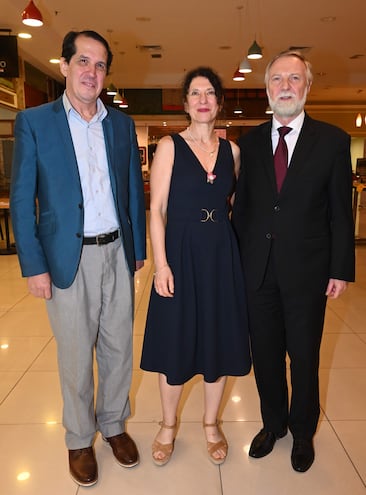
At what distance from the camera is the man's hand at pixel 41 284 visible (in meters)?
1.89

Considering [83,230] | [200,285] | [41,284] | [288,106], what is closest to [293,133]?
[288,106]

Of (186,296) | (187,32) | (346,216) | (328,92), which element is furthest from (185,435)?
(328,92)

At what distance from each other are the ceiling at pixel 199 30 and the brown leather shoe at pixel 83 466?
6712 millimetres

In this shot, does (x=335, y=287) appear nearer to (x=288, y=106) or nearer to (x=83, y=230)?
(x=288, y=106)

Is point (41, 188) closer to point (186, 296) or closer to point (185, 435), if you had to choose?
point (186, 296)

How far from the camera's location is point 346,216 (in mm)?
1954

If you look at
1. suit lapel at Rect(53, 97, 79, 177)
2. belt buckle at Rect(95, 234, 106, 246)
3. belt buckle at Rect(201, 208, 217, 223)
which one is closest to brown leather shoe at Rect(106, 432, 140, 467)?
belt buckle at Rect(95, 234, 106, 246)

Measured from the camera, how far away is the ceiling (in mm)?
7074

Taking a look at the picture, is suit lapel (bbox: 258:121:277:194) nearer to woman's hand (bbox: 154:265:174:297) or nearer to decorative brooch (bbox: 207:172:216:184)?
decorative brooch (bbox: 207:172:216:184)

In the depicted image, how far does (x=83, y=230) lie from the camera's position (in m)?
1.90

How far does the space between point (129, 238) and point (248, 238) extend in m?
0.56

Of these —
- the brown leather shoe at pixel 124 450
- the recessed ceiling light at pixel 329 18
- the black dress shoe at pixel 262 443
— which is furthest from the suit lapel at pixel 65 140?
the recessed ceiling light at pixel 329 18

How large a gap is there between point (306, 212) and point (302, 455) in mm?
1185

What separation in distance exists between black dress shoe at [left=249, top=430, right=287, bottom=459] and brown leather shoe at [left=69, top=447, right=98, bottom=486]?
0.78m
